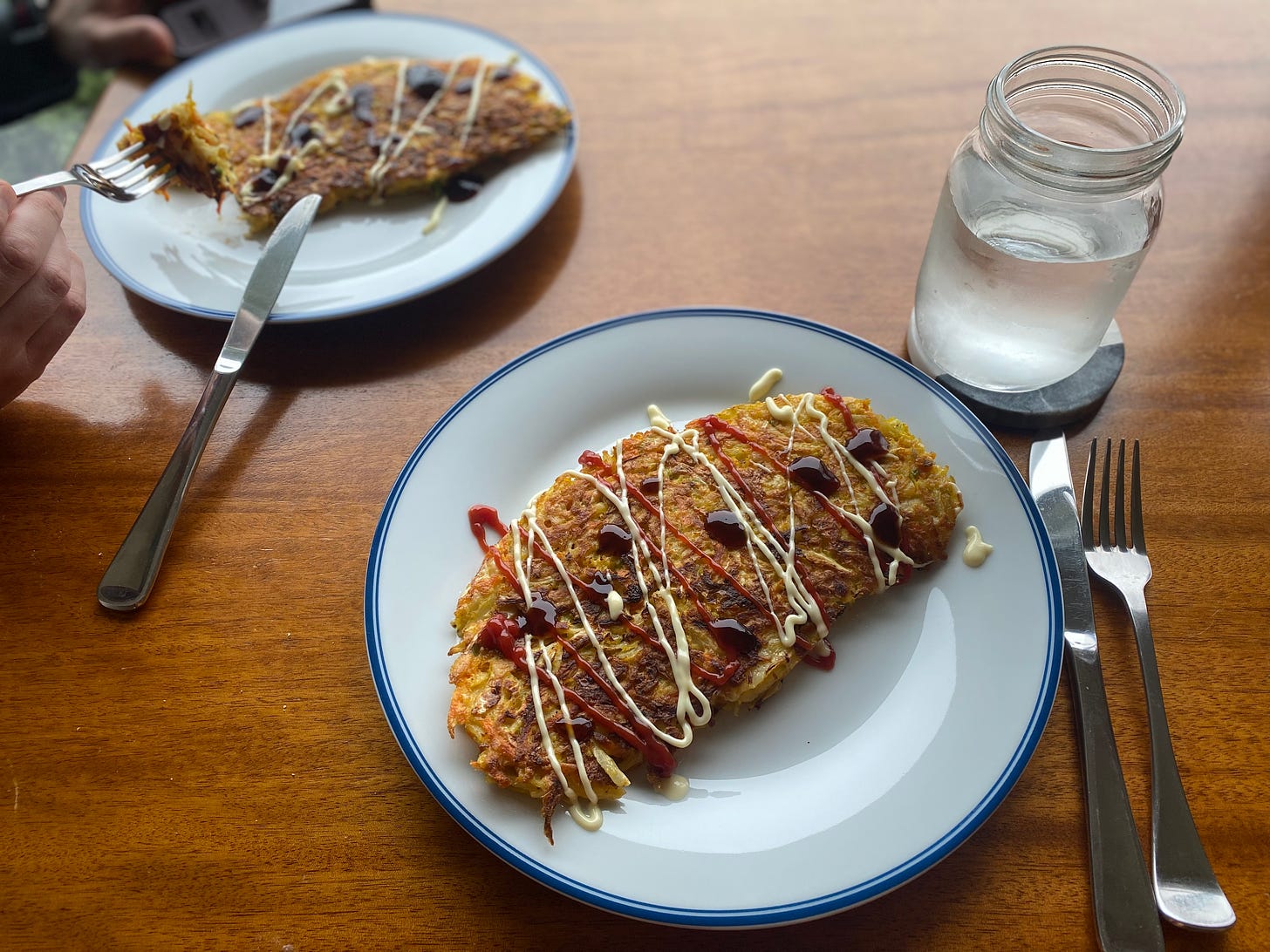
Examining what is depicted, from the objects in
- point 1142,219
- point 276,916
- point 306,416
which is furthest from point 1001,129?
point 276,916

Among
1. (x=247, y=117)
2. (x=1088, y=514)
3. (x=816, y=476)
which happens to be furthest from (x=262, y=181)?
(x=1088, y=514)

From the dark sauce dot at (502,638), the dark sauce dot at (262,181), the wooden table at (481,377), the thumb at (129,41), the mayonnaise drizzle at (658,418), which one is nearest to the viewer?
the wooden table at (481,377)

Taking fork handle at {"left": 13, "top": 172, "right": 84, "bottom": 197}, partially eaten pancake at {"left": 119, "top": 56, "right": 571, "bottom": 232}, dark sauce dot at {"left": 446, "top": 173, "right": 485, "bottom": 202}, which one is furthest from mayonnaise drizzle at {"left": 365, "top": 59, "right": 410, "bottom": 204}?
fork handle at {"left": 13, "top": 172, "right": 84, "bottom": 197}

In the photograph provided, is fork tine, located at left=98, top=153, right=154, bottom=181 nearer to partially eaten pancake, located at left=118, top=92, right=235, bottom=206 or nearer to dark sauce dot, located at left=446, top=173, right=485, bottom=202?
partially eaten pancake, located at left=118, top=92, right=235, bottom=206

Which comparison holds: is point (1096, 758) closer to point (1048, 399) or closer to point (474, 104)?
point (1048, 399)

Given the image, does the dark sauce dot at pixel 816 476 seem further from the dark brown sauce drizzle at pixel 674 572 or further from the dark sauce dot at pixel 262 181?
the dark sauce dot at pixel 262 181

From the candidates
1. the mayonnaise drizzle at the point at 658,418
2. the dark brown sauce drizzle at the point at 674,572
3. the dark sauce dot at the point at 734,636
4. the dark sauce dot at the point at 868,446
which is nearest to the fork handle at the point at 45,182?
the dark brown sauce drizzle at the point at 674,572

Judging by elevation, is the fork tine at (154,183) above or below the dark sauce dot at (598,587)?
above
